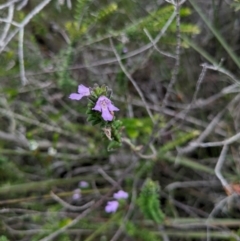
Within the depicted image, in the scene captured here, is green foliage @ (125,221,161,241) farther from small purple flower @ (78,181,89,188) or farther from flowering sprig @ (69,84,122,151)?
flowering sprig @ (69,84,122,151)

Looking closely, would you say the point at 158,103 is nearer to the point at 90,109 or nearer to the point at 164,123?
A: the point at 164,123

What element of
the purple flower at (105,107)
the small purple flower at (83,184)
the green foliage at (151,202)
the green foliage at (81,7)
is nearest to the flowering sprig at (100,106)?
the purple flower at (105,107)

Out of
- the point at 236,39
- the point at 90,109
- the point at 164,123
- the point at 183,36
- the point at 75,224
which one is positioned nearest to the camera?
the point at 90,109

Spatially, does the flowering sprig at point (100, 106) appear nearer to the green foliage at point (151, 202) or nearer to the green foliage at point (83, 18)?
the green foliage at point (151, 202)

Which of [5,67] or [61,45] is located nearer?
[5,67]

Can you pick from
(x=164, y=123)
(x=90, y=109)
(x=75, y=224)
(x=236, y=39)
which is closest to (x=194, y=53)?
(x=236, y=39)
